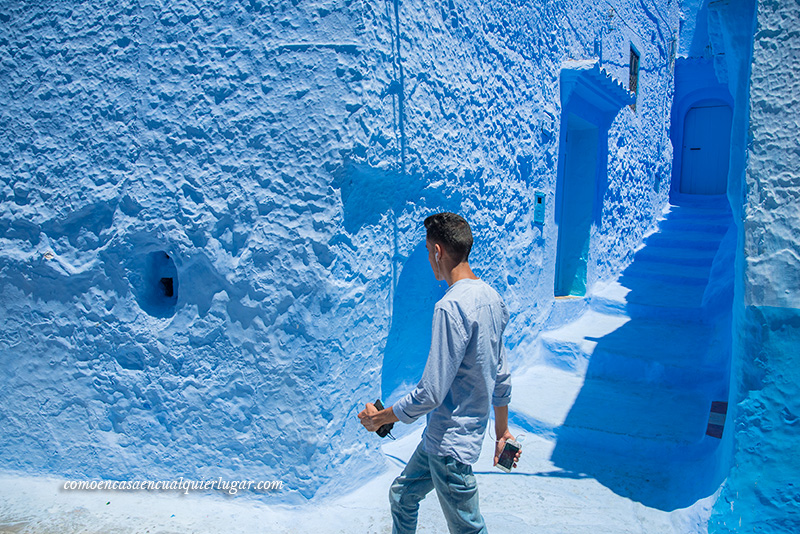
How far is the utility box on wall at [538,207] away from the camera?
5.23 meters

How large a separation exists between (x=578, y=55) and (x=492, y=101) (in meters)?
2.24

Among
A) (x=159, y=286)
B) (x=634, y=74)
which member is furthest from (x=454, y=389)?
(x=634, y=74)

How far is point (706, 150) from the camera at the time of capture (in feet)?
34.4

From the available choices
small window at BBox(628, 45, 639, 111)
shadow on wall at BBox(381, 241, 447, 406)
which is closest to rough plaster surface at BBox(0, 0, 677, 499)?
shadow on wall at BBox(381, 241, 447, 406)

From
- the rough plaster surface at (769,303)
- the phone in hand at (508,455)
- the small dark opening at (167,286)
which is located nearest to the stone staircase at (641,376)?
the rough plaster surface at (769,303)

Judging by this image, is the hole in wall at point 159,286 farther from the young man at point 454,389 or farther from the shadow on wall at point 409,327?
the young man at point 454,389

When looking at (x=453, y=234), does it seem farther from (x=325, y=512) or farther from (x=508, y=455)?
(x=325, y=512)

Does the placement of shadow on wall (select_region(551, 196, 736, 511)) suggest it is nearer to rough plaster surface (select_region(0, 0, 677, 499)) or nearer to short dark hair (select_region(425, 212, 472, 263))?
rough plaster surface (select_region(0, 0, 677, 499))

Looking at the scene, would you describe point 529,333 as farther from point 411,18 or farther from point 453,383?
point 453,383

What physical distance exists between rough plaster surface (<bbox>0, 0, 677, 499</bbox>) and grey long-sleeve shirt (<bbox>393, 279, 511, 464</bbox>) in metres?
1.25

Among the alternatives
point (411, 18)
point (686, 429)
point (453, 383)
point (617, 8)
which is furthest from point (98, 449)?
point (617, 8)

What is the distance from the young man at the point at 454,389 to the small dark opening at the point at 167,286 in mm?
2039

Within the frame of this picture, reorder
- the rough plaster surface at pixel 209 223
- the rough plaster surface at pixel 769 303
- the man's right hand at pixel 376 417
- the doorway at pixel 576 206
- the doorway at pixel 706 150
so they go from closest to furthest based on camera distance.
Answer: the man's right hand at pixel 376 417 → the rough plaster surface at pixel 769 303 → the rough plaster surface at pixel 209 223 → the doorway at pixel 576 206 → the doorway at pixel 706 150

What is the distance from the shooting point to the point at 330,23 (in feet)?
9.60
